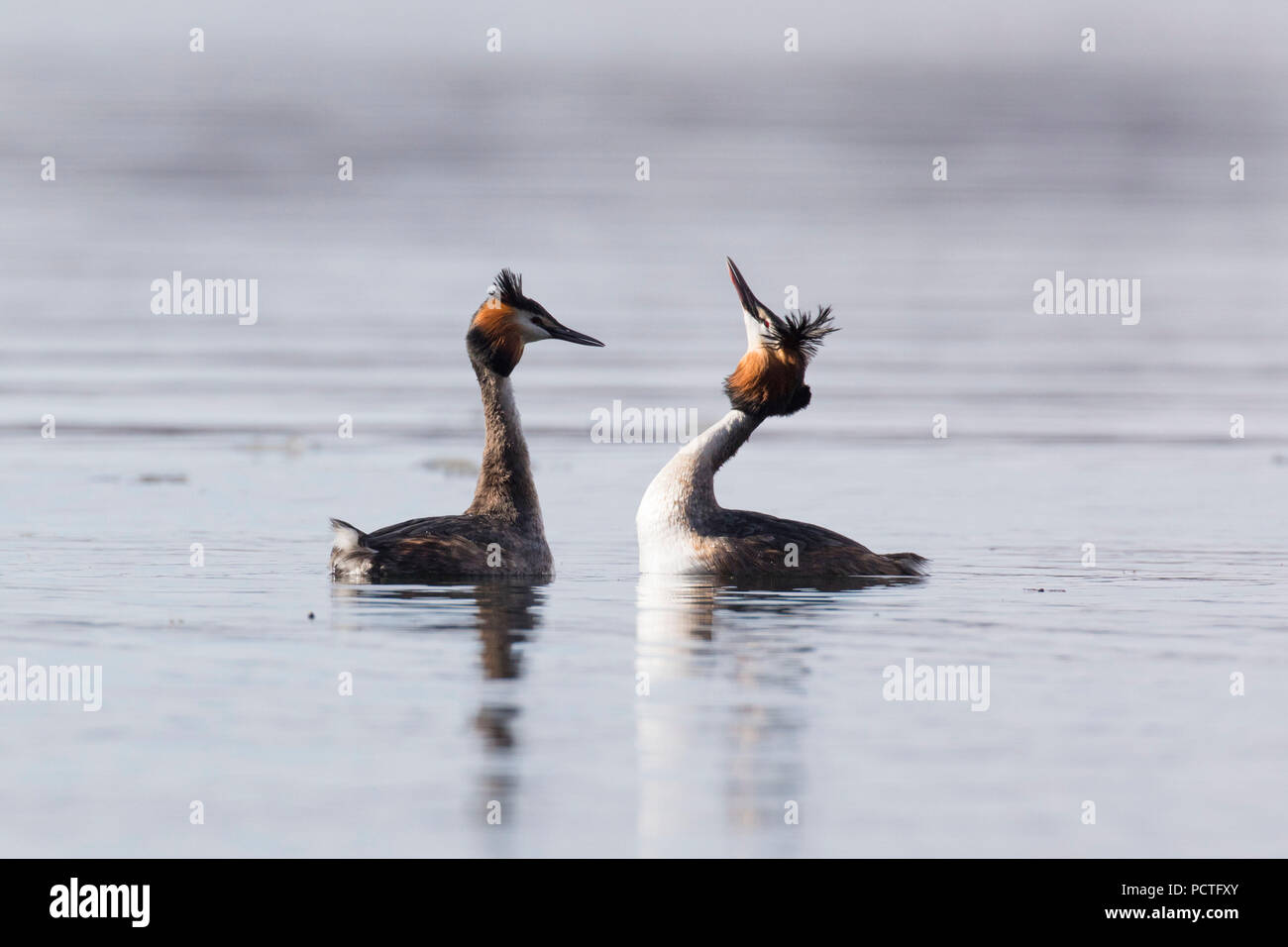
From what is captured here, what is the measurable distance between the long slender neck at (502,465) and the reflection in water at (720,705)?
112cm

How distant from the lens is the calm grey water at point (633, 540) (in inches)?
376

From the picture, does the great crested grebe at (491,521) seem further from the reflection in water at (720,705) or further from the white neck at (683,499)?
the reflection in water at (720,705)

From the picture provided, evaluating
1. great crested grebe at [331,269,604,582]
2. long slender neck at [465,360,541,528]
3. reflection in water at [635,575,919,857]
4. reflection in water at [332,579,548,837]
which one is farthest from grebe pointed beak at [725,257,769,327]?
reflection in water at [332,579,548,837]

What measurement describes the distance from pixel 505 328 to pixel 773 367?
6.35 feet

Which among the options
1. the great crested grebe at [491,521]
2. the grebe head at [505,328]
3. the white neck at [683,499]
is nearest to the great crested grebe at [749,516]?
the white neck at [683,499]

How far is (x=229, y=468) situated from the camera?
69.8 feet

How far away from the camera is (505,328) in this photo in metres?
16.6

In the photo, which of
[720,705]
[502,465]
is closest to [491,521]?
[502,465]

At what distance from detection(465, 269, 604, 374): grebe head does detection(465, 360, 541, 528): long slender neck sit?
11 cm

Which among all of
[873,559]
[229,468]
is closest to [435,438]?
[229,468]

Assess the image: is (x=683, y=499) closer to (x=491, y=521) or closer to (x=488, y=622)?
(x=491, y=521)

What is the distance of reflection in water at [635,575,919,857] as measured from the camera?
934 centimetres

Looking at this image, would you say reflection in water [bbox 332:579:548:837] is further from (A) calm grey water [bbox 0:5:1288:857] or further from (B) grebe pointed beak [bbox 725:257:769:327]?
(B) grebe pointed beak [bbox 725:257:769:327]

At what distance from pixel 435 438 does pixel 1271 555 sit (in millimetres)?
9447
